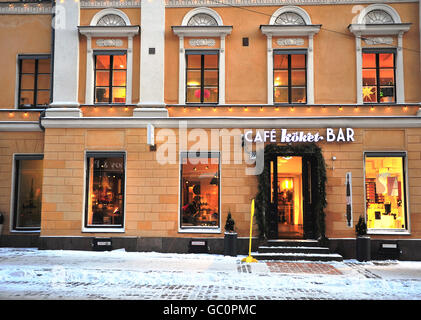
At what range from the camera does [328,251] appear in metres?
11.9

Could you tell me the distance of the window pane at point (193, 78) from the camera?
1307 centimetres

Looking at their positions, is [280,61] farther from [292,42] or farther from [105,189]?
[105,189]

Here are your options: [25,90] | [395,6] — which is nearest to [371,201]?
[395,6]

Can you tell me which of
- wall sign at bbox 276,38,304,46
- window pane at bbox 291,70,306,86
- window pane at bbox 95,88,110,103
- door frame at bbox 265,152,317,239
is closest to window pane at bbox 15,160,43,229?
window pane at bbox 95,88,110,103

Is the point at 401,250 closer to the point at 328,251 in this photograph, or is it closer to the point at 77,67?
the point at 328,251

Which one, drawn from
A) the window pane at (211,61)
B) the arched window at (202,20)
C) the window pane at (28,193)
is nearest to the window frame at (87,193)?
the window pane at (28,193)

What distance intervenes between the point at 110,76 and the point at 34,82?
3102 millimetres

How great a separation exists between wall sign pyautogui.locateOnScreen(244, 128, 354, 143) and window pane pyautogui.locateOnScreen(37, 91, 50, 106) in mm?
7490

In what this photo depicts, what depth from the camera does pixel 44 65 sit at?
13.9 metres

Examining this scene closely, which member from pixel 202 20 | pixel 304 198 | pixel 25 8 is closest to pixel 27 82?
pixel 25 8

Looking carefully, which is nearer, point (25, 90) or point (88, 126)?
point (88, 126)

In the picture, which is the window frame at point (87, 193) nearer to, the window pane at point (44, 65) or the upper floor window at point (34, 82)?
the upper floor window at point (34, 82)
